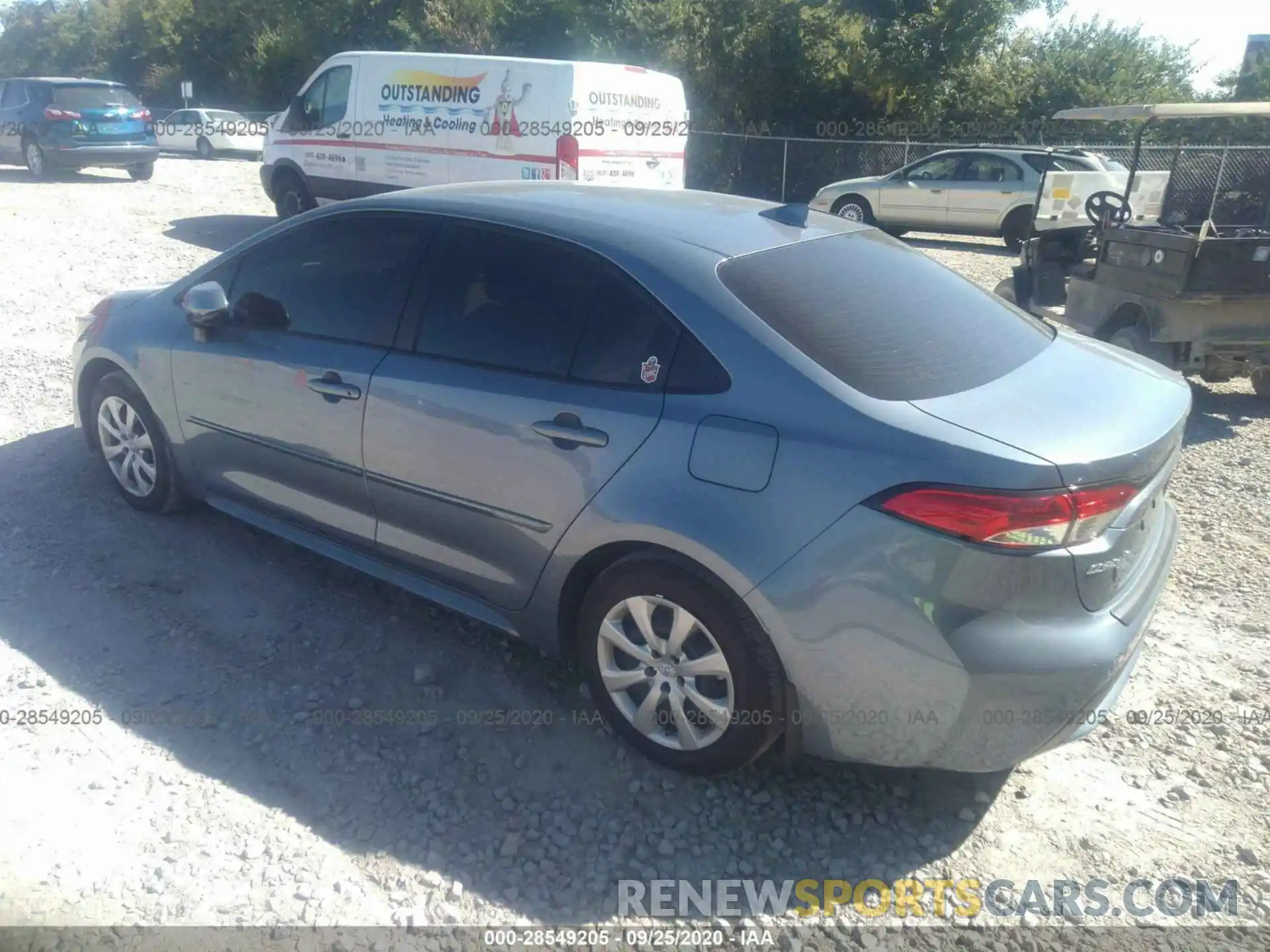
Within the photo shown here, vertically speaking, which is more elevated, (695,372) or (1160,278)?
(695,372)

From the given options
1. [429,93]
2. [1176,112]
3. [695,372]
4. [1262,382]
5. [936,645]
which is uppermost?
[1176,112]

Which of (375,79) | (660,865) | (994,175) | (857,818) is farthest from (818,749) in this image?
(994,175)

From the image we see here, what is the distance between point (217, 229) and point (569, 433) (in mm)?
12203

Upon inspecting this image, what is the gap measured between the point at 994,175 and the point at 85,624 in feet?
49.6

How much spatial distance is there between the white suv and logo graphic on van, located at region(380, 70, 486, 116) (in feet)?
19.3

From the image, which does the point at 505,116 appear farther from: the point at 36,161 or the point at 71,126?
the point at 36,161

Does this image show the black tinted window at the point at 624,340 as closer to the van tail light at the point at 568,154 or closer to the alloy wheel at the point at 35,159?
the van tail light at the point at 568,154

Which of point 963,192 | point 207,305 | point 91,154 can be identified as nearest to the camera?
point 207,305

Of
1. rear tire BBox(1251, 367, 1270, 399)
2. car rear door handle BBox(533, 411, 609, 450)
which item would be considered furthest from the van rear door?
car rear door handle BBox(533, 411, 609, 450)

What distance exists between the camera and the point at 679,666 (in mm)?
3098

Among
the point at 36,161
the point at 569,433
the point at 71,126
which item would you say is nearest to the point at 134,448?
the point at 569,433

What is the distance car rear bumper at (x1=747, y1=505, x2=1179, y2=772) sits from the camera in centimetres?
266

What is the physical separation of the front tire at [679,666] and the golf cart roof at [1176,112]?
5.58 meters
